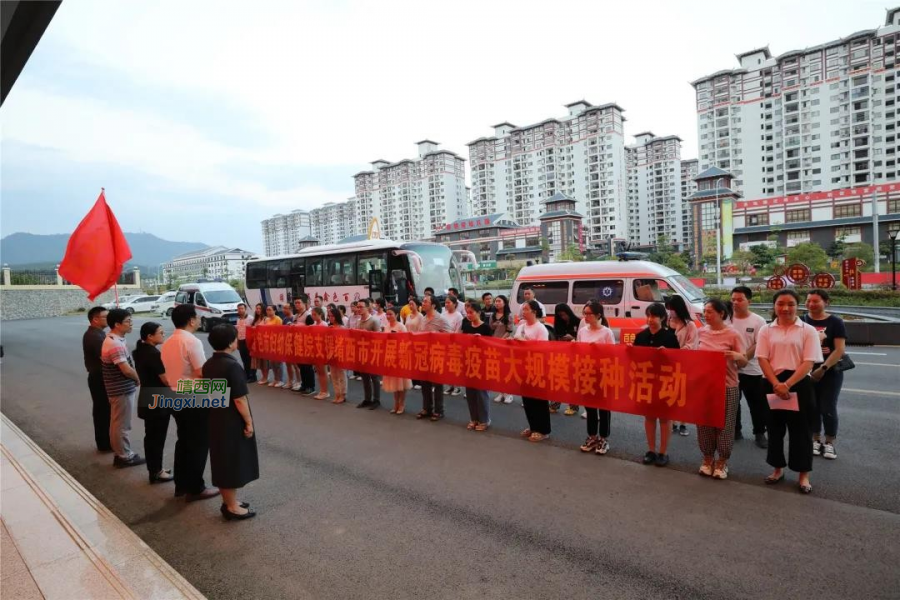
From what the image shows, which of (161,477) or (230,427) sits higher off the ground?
(230,427)

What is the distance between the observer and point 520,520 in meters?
3.93

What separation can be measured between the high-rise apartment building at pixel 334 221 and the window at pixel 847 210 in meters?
91.5

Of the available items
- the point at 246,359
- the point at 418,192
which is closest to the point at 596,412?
the point at 246,359

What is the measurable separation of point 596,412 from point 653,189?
359ft

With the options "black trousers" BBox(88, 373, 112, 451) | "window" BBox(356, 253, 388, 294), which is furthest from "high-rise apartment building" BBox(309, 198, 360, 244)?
"black trousers" BBox(88, 373, 112, 451)

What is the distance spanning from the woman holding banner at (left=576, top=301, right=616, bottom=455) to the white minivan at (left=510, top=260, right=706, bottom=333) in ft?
13.9

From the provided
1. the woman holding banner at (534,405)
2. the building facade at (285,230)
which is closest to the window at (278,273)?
the woman holding banner at (534,405)

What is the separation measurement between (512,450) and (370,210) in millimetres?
114198

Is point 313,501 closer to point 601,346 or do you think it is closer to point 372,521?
point 372,521

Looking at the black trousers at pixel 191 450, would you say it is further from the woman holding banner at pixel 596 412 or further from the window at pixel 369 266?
the window at pixel 369 266

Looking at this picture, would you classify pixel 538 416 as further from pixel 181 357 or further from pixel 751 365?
pixel 181 357

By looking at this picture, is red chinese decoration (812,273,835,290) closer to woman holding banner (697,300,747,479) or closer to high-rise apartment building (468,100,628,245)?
woman holding banner (697,300,747,479)

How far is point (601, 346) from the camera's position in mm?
5453

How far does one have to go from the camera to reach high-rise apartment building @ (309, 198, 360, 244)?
12275cm
